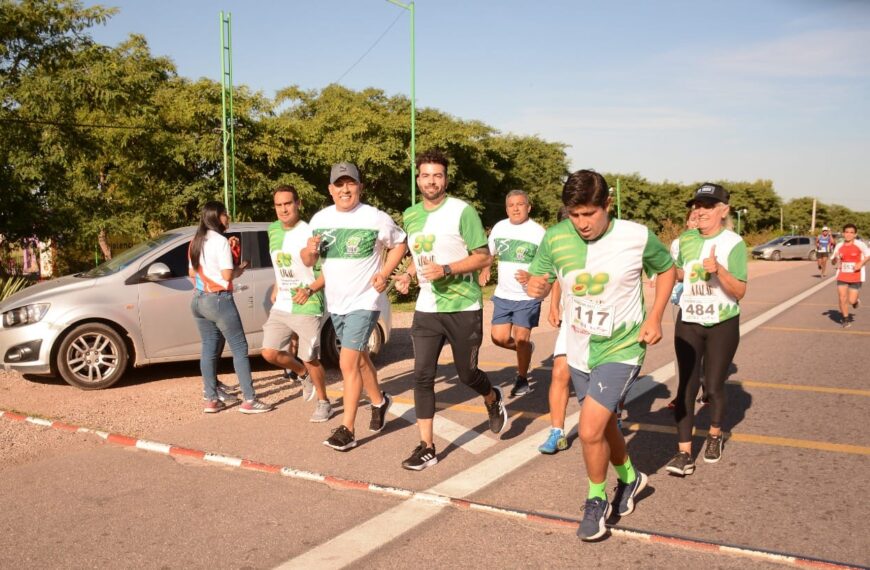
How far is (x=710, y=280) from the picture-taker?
17.3 feet

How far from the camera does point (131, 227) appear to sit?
2184 centimetres

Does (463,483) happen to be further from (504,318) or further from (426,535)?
(504,318)

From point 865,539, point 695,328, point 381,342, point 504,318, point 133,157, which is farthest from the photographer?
point 133,157

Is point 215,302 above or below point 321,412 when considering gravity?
above

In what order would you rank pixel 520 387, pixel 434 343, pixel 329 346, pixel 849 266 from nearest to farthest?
pixel 434 343
pixel 520 387
pixel 329 346
pixel 849 266

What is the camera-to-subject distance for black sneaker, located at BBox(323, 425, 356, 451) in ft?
18.1

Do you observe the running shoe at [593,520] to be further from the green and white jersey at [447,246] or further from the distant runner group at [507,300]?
the green and white jersey at [447,246]

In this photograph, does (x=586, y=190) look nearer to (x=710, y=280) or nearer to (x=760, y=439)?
(x=710, y=280)

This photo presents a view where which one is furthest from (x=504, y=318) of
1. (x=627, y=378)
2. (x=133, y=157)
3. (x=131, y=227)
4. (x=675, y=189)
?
(x=675, y=189)

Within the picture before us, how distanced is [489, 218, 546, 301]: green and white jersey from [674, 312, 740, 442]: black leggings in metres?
2.20

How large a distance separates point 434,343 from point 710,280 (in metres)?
1.90

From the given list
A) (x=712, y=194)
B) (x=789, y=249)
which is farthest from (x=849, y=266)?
(x=789, y=249)

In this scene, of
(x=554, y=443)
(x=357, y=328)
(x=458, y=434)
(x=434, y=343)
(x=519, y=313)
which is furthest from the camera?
(x=519, y=313)

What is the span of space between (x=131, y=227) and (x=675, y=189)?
2620 inches
